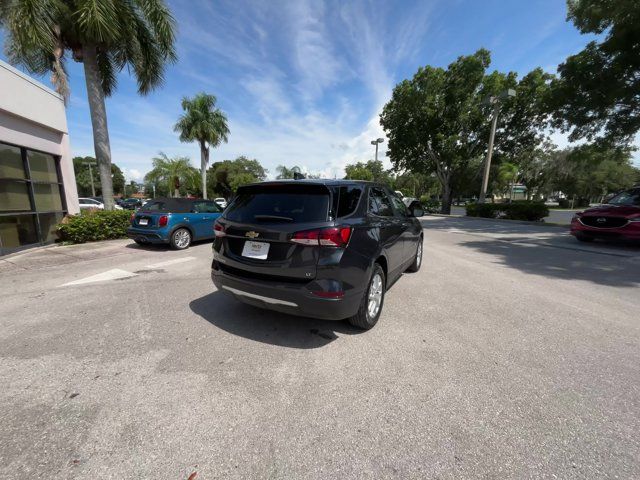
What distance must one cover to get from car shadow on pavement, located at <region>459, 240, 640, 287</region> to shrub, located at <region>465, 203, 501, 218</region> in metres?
11.8

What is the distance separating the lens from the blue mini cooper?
7492 millimetres

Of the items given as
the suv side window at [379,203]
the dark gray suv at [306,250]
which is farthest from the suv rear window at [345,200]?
the suv side window at [379,203]

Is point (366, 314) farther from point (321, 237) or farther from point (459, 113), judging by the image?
point (459, 113)

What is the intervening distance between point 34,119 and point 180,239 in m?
5.58

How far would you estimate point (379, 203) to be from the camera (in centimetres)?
379

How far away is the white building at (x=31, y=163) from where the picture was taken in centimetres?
735

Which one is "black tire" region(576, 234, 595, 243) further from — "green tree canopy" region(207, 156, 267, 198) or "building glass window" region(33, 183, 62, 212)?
"green tree canopy" region(207, 156, 267, 198)

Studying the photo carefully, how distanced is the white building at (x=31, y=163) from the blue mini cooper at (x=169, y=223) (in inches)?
124

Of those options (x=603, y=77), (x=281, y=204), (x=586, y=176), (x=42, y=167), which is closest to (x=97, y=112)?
(x=42, y=167)

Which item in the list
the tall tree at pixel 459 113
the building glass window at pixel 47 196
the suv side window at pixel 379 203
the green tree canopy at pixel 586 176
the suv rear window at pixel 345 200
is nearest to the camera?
the suv rear window at pixel 345 200

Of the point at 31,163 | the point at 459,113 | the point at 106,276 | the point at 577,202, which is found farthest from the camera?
the point at 577,202

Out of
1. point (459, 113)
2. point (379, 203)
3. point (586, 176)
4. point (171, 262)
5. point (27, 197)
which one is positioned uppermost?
point (459, 113)

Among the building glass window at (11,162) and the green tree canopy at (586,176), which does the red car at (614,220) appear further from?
the green tree canopy at (586,176)

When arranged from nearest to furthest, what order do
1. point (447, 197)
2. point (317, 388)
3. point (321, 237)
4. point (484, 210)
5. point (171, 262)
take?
point (317, 388)
point (321, 237)
point (171, 262)
point (484, 210)
point (447, 197)
